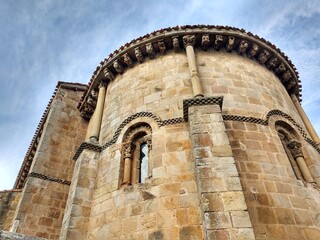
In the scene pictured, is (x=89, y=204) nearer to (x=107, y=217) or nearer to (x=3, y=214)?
(x=107, y=217)

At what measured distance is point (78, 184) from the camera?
6.41m

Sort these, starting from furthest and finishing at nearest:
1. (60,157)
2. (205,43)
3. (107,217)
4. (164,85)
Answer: (60,157), (205,43), (164,85), (107,217)

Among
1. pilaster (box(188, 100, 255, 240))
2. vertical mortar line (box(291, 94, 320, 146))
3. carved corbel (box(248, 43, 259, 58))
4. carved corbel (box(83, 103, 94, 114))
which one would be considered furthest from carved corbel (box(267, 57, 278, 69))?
carved corbel (box(83, 103, 94, 114))

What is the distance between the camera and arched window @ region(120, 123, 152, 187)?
6301 millimetres

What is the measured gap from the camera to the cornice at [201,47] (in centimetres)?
833

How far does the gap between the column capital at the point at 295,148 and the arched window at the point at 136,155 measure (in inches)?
143

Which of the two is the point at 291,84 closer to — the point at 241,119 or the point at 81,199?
the point at 241,119

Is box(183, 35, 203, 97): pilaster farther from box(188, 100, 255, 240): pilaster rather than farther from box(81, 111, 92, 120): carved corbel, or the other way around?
box(81, 111, 92, 120): carved corbel

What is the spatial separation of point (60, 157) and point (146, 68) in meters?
4.60

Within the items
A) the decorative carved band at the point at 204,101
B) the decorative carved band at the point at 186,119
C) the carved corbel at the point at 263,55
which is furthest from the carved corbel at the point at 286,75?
the decorative carved band at the point at 204,101

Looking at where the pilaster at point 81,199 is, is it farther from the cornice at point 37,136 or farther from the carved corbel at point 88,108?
the cornice at point 37,136

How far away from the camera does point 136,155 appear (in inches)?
265

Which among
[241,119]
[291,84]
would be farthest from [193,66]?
[291,84]

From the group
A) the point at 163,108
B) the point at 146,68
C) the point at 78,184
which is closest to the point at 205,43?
the point at 146,68
